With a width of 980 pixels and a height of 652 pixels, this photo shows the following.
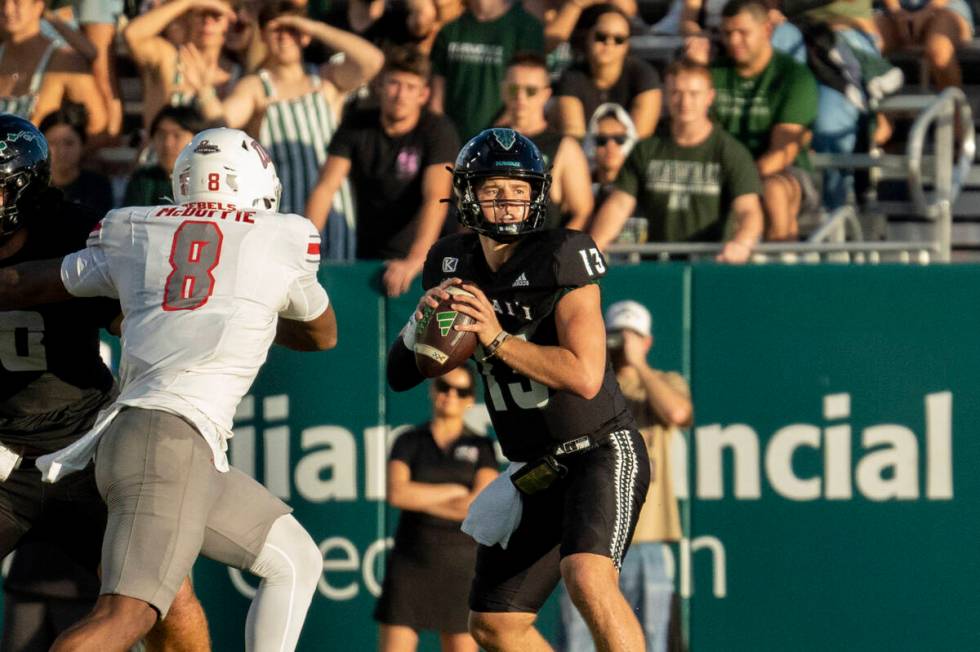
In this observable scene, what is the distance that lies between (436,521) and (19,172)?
A: 8.83 ft

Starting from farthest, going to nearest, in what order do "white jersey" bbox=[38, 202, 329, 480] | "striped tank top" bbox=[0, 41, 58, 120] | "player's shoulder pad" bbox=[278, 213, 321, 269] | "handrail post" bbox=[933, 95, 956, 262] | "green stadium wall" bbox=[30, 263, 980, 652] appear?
"striped tank top" bbox=[0, 41, 58, 120] < "handrail post" bbox=[933, 95, 956, 262] < "green stadium wall" bbox=[30, 263, 980, 652] < "player's shoulder pad" bbox=[278, 213, 321, 269] < "white jersey" bbox=[38, 202, 329, 480]

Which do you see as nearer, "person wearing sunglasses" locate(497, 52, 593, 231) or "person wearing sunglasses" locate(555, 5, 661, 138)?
"person wearing sunglasses" locate(497, 52, 593, 231)

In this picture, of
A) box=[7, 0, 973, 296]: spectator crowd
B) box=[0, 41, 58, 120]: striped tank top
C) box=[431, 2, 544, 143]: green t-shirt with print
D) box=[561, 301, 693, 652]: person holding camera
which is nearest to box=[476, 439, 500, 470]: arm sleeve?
box=[561, 301, 693, 652]: person holding camera

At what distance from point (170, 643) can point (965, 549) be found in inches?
141

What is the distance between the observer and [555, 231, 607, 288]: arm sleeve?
5438 millimetres

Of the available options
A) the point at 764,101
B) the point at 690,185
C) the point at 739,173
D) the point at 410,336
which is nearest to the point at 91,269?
the point at 410,336

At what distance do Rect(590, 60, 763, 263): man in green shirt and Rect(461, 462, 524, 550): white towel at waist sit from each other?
243cm

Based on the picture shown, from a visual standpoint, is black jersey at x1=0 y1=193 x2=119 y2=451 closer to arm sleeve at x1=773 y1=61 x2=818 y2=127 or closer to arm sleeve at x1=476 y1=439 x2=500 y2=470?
arm sleeve at x1=476 y1=439 x2=500 y2=470

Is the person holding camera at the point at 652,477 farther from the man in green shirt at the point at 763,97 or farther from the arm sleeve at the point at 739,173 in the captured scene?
the man in green shirt at the point at 763,97

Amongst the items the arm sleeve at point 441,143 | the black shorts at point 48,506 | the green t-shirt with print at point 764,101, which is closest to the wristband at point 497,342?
the black shorts at point 48,506

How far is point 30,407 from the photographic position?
554cm

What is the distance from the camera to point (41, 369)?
18.1 ft

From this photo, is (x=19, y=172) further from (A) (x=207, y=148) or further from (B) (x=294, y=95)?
(B) (x=294, y=95)

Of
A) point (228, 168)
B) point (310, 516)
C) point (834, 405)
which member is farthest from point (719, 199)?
A: point (228, 168)
